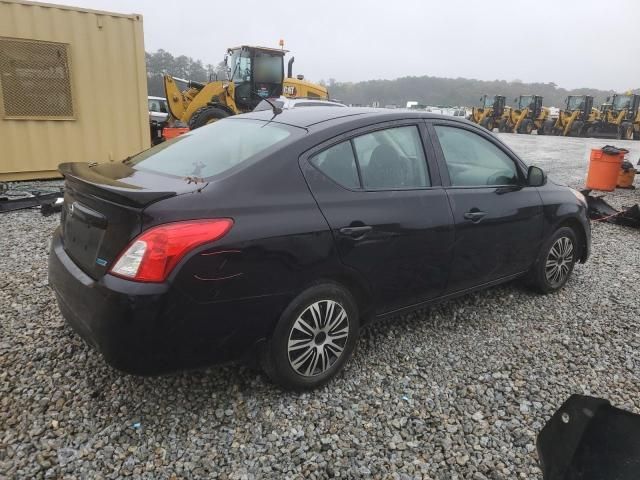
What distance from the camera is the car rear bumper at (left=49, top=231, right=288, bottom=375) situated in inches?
81.0

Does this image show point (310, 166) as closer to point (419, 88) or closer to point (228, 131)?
point (228, 131)

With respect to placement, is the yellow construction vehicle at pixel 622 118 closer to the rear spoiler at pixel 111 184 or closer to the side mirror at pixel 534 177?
the side mirror at pixel 534 177

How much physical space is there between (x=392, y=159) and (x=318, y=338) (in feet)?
4.01

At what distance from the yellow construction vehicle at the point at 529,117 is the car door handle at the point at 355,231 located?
33.8m

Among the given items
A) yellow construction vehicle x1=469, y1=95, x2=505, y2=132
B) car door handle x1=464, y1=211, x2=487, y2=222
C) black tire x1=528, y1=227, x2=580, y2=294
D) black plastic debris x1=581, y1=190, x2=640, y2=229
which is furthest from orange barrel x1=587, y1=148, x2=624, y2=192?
yellow construction vehicle x1=469, y1=95, x2=505, y2=132

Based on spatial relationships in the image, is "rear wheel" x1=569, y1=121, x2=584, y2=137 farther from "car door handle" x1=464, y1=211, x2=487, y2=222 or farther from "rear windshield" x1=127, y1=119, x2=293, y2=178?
"rear windshield" x1=127, y1=119, x2=293, y2=178

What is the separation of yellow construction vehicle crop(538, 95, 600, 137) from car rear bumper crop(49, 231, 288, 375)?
34582mm

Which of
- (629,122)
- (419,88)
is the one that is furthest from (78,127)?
(419,88)

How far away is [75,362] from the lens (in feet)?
9.14

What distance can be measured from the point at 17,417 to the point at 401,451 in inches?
75.7

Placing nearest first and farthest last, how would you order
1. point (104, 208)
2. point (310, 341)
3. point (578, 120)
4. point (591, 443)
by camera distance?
1. point (591, 443)
2. point (104, 208)
3. point (310, 341)
4. point (578, 120)

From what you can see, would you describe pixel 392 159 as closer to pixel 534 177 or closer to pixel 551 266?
pixel 534 177

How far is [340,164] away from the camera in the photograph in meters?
2.69

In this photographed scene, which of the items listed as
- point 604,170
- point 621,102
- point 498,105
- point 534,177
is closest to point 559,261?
point 534,177
